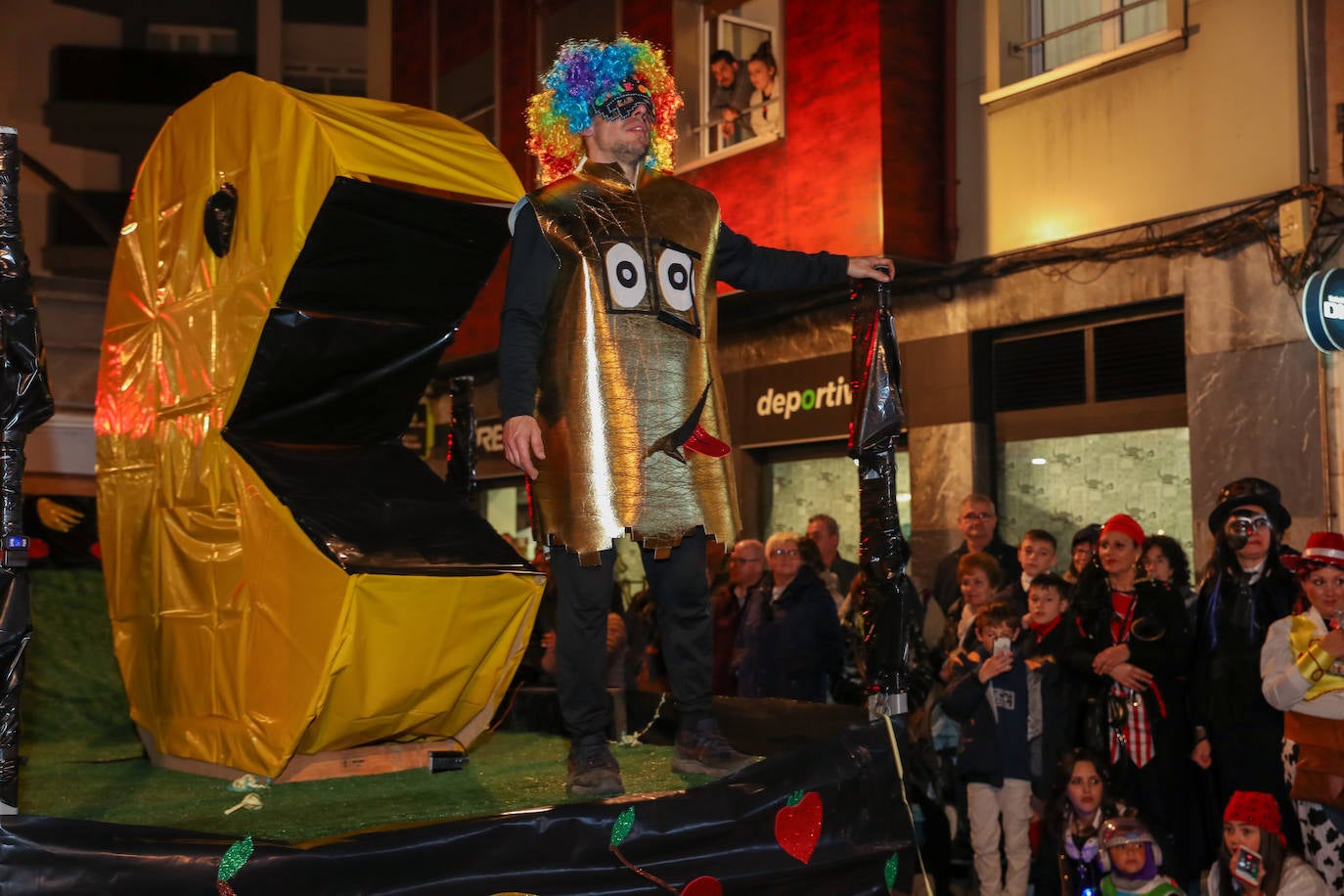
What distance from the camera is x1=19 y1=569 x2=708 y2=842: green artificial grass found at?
3.21 m

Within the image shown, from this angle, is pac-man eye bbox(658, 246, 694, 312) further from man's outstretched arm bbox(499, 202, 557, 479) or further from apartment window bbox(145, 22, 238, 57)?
apartment window bbox(145, 22, 238, 57)

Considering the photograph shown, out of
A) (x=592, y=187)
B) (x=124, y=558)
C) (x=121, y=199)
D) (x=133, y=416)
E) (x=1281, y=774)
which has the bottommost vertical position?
(x=1281, y=774)

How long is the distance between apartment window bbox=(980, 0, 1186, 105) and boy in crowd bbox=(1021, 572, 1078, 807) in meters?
4.22

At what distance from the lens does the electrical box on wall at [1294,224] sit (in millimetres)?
7824

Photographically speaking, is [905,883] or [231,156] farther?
[231,156]

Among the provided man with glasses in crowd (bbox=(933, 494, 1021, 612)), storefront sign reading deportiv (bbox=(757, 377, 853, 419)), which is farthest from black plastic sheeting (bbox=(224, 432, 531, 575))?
storefront sign reading deportiv (bbox=(757, 377, 853, 419))

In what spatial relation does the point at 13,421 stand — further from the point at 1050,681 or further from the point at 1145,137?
the point at 1145,137

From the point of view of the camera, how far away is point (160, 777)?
393 centimetres

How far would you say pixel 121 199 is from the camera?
1234 inches

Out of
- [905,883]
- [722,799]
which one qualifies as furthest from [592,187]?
[905,883]

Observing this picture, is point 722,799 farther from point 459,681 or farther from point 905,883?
point 459,681

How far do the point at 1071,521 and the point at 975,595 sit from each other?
3.49 metres

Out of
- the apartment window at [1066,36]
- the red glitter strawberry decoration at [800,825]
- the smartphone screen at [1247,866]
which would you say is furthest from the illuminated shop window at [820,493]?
the red glitter strawberry decoration at [800,825]

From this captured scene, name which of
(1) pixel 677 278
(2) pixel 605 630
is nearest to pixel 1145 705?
(2) pixel 605 630
